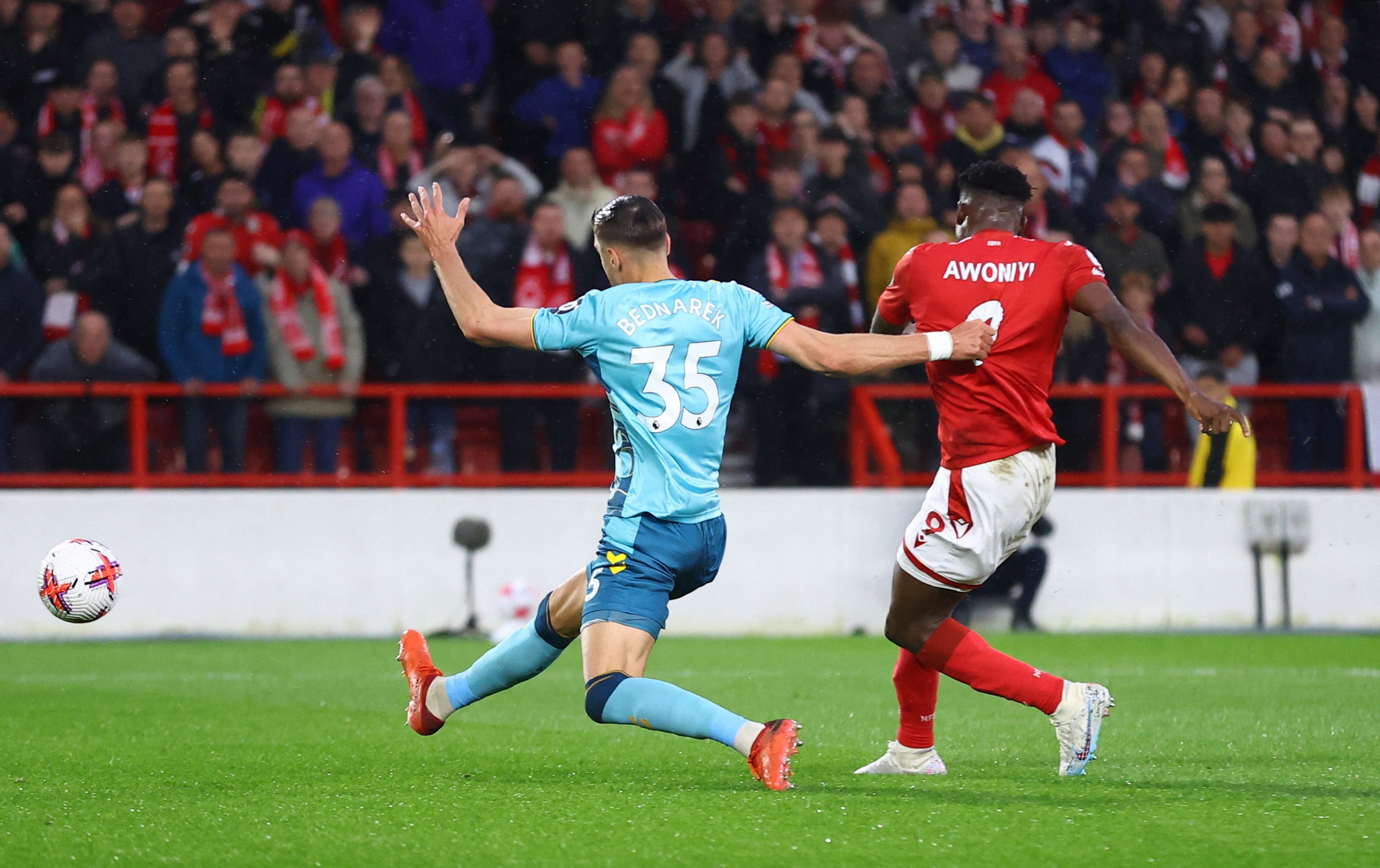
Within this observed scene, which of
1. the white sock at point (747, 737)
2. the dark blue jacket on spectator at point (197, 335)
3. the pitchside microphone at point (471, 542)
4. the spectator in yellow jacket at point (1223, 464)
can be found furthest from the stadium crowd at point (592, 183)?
the white sock at point (747, 737)

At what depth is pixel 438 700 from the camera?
5.94 metres

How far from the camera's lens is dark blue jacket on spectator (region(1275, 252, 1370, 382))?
1261 centimetres

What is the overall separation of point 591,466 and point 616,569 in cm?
680

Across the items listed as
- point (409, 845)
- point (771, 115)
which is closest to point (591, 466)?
point (771, 115)

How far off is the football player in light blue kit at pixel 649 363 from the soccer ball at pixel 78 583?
2941 millimetres

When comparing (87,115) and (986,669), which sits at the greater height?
(87,115)

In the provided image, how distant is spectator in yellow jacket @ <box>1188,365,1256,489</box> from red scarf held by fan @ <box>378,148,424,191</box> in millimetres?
5941

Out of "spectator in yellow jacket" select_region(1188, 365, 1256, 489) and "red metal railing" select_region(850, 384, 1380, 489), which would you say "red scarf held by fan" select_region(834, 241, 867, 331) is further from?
"spectator in yellow jacket" select_region(1188, 365, 1256, 489)

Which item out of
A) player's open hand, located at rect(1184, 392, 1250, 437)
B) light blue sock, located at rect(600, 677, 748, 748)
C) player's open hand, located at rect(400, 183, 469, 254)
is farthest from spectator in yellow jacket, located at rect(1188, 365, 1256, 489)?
player's open hand, located at rect(400, 183, 469, 254)

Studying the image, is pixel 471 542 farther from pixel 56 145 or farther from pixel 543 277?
pixel 56 145

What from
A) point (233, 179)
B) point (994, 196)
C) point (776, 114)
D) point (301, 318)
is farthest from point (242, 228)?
point (994, 196)

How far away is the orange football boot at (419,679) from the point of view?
19.6 ft

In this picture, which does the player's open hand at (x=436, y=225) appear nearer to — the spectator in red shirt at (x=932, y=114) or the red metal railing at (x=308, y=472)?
the red metal railing at (x=308, y=472)

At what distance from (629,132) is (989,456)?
8.13 m
